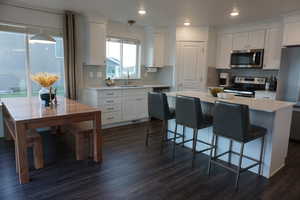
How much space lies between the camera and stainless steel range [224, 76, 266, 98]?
469cm

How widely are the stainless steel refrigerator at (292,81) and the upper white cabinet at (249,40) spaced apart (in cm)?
84

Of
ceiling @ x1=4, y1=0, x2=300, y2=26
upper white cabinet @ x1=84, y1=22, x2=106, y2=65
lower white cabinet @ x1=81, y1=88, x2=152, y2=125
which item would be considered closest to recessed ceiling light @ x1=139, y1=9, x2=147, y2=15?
ceiling @ x1=4, y1=0, x2=300, y2=26

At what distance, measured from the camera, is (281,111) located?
8.41ft

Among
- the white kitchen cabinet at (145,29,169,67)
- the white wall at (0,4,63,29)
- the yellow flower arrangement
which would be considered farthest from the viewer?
the white kitchen cabinet at (145,29,169,67)

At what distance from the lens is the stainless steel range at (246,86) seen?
469cm

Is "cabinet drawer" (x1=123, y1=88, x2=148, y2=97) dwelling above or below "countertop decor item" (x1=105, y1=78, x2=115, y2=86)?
below

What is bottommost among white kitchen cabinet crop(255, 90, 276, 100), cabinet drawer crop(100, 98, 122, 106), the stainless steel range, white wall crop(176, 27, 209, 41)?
cabinet drawer crop(100, 98, 122, 106)

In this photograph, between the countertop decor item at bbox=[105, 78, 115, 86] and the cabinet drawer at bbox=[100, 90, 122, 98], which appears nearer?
the cabinet drawer at bbox=[100, 90, 122, 98]

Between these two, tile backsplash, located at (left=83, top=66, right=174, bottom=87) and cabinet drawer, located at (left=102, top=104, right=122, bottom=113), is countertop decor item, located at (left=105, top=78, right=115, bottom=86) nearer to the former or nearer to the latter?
tile backsplash, located at (left=83, top=66, right=174, bottom=87)

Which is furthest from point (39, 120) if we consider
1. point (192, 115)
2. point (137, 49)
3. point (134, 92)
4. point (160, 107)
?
point (137, 49)

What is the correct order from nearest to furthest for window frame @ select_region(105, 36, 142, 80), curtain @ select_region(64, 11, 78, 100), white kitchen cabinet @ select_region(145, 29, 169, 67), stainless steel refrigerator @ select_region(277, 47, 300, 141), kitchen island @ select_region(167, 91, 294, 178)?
kitchen island @ select_region(167, 91, 294, 178) < stainless steel refrigerator @ select_region(277, 47, 300, 141) < curtain @ select_region(64, 11, 78, 100) < window frame @ select_region(105, 36, 142, 80) < white kitchen cabinet @ select_region(145, 29, 169, 67)

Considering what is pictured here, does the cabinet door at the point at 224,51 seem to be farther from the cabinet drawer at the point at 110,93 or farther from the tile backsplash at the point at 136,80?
the cabinet drawer at the point at 110,93

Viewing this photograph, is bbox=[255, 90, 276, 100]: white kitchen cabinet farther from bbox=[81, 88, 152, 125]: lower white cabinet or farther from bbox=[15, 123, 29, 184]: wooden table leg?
bbox=[15, 123, 29, 184]: wooden table leg

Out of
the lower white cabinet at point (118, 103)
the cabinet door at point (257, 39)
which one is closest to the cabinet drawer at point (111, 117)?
the lower white cabinet at point (118, 103)
